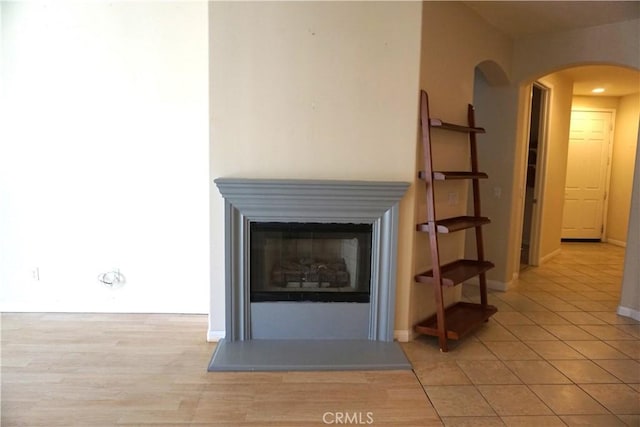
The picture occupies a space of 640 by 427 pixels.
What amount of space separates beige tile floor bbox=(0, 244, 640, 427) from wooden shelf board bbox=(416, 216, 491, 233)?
83cm

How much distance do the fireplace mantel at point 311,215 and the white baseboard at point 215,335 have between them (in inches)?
4.0

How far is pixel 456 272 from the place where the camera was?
3201 millimetres

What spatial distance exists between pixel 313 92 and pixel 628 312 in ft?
10.9

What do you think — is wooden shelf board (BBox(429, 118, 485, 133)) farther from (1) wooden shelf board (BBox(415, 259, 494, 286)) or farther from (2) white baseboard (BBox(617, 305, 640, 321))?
(2) white baseboard (BBox(617, 305, 640, 321))

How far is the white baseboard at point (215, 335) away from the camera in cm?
304

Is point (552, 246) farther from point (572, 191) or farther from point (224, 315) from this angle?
point (224, 315)

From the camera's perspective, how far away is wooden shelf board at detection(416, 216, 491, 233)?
9.68 feet

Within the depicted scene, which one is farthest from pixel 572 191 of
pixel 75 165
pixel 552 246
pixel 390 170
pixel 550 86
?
pixel 75 165

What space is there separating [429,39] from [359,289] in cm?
183

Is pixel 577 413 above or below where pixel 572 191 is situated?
below

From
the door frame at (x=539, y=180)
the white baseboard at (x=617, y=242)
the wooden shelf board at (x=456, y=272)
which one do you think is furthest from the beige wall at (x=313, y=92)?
the white baseboard at (x=617, y=242)

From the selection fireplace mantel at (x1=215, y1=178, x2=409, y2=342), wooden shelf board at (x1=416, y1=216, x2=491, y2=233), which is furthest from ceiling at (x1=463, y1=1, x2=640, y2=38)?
fireplace mantel at (x1=215, y1=178, x2=409, y2=342)

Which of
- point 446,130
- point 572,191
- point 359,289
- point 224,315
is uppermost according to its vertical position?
point 446,130

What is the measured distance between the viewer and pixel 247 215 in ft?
9.46
